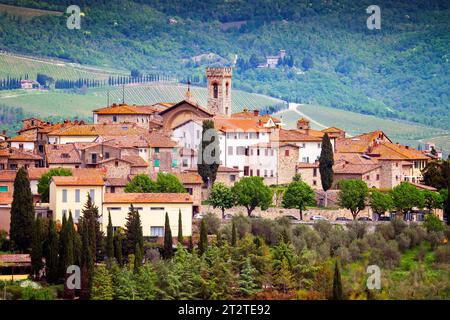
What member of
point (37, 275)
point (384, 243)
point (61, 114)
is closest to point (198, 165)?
point (384, 243)

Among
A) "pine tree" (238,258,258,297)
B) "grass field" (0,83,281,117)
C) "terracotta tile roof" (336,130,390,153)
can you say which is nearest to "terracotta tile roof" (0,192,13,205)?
"pine tree" (238,258,258,297)

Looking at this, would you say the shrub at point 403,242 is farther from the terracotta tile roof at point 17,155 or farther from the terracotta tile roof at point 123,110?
the terracotta tile roof at point 123,110

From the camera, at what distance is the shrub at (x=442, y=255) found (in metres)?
75.7

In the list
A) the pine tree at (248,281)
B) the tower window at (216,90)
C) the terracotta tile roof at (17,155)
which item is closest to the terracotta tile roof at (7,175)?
the terracotta tile roof at (17,155)

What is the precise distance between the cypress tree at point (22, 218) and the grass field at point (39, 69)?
110 m

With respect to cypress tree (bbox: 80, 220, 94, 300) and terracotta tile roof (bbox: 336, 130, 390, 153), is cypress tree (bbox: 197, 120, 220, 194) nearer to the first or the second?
terracotta tile roof (bbox: 336, 130, 390, 153)

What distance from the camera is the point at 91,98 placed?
6718 inches

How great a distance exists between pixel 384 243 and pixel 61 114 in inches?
3266

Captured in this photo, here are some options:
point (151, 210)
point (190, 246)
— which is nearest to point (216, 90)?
point (151, 210)

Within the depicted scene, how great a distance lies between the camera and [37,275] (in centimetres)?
6750

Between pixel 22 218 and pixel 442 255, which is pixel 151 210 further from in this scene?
pixel 442 255

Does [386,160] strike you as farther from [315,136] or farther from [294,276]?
[294,276]

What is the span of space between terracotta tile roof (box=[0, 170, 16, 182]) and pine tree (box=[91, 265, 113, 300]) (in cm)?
1581
